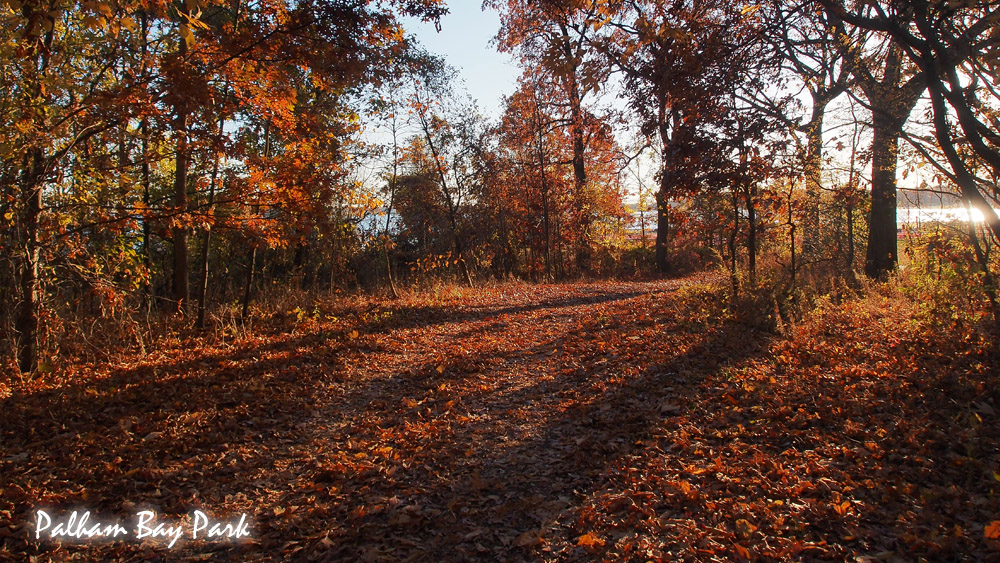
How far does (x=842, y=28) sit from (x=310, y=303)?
10523 mm

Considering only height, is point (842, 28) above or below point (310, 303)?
above

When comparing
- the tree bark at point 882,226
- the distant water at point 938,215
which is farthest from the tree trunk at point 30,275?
the tree bark at point 882,226

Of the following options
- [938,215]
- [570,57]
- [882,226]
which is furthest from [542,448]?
[882,226]

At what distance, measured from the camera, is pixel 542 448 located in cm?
499

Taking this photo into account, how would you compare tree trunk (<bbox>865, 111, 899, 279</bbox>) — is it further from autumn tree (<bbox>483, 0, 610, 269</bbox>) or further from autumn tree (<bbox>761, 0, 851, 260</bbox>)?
autumn tree (<bbox>483, 0, 610, 269</bbox>)

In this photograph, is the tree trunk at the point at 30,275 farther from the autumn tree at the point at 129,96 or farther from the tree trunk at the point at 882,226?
the tree trunk at the point at 882,226

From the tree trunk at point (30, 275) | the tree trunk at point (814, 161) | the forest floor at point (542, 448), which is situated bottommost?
the forest floor at point (542, 448)

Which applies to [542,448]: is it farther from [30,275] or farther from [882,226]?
[882,226]

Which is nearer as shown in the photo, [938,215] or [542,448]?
Result: [542,448]

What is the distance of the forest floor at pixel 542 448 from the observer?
354cm

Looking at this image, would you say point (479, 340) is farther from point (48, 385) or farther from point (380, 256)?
point (380, 256)

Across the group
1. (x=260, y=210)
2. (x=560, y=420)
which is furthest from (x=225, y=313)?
(x=560, y=420)

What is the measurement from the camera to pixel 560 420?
5.61 metres

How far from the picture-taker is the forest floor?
3541 mm
